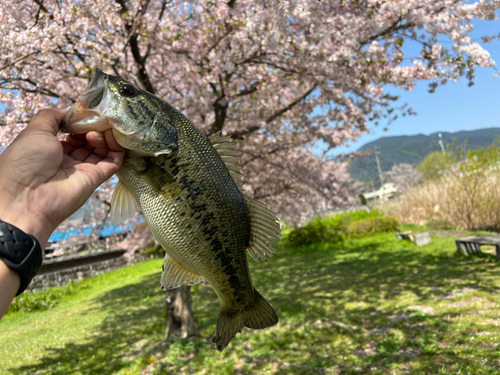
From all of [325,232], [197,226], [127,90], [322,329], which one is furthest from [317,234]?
[127,90]

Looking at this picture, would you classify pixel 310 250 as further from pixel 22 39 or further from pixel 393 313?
pixel 22 39

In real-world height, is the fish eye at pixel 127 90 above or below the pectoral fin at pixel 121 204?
above

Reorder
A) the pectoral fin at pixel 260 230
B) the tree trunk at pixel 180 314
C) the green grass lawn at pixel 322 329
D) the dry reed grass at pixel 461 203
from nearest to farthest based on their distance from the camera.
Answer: the pectoral fin at pixel 260 230 → the green grass lawn at pixel 322 329 → the tree trunk at pixel 180 314 → the dry reed grass at pixel 461 203

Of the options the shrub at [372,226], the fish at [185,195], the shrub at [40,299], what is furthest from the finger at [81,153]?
the shrub at [372,226]

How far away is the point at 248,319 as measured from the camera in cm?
187

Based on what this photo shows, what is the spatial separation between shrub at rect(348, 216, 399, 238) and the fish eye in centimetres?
1762

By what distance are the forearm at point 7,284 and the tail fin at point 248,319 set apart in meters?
0.97

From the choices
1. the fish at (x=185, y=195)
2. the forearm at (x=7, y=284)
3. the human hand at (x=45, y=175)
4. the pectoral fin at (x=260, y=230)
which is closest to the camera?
the forearm at (x=7, y=284)

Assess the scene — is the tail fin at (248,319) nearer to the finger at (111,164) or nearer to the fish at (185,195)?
the fish at (185,195)

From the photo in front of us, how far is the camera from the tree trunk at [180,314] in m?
6.97

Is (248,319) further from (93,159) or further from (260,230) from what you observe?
(93,159)

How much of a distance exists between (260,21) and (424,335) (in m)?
6.03

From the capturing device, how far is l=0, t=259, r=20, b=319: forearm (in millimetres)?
1312

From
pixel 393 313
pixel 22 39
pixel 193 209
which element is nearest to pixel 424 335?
pixel 393 313
